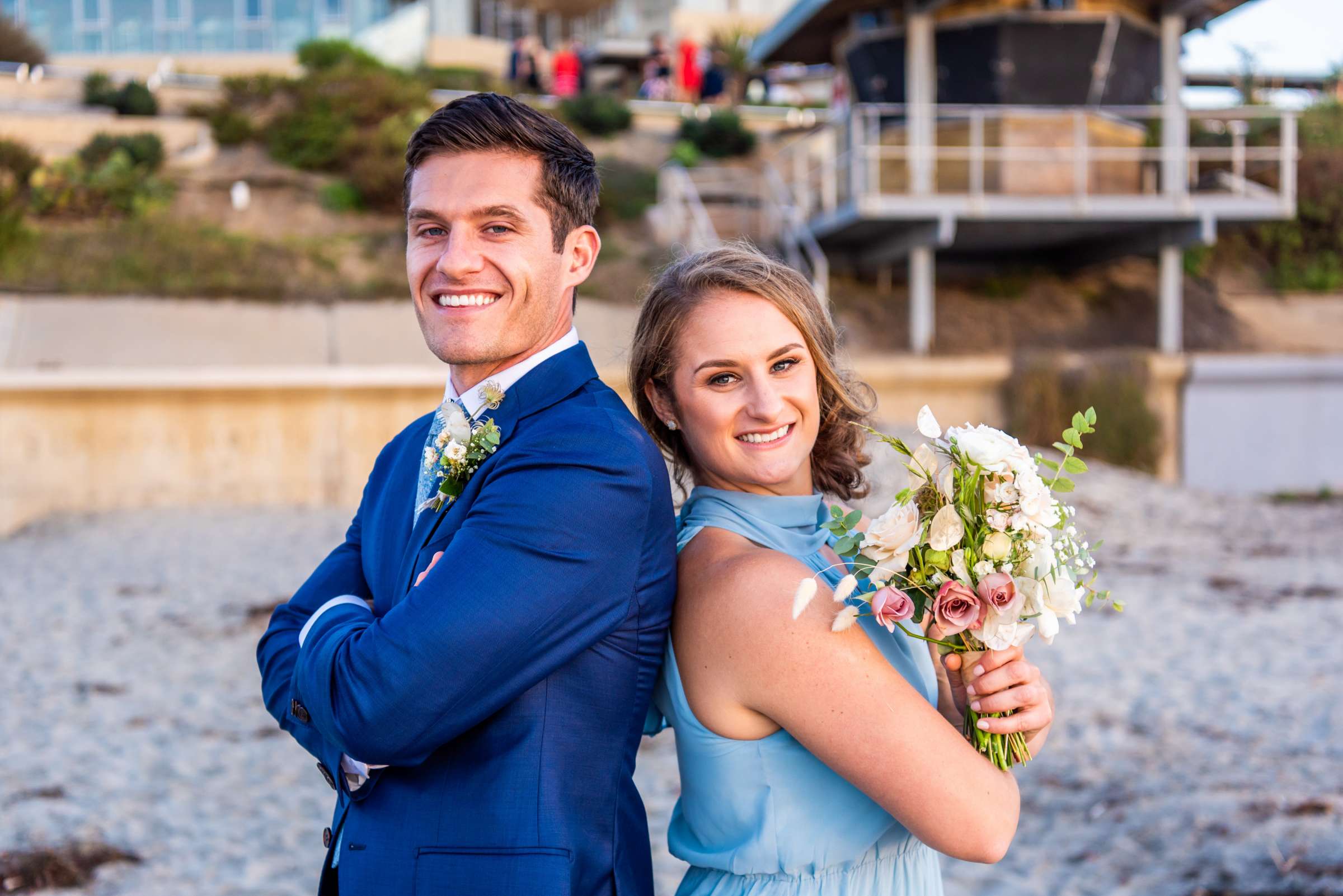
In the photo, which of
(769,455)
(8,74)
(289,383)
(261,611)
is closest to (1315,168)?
(289,383)

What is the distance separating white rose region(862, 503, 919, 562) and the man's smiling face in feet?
2.31

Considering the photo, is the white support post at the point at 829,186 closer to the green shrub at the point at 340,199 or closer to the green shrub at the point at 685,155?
the green shrub at the point at 685,155

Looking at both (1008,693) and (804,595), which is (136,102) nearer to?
(804,595)

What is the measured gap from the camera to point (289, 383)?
11836 millimetres

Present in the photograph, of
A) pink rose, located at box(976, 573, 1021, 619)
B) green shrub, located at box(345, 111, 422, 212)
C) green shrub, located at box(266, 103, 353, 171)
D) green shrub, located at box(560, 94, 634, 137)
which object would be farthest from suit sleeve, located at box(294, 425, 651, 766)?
green shrub, located at box(560, 94, 634, 137)

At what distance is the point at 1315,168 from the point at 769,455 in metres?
21.3

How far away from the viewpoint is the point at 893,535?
1856mm

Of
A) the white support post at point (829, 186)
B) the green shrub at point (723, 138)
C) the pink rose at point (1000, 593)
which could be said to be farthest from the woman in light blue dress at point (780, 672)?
the green shrub at point (723, 138)

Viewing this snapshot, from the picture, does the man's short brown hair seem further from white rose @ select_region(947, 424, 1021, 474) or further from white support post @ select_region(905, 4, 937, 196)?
white support post @ select_region(905, 4, 937, 196)

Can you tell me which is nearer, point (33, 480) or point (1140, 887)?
point (1140, 887)

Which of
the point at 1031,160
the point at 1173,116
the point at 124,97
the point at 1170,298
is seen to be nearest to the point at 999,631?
the point at 1031,160

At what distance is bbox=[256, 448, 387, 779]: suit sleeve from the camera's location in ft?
6.44

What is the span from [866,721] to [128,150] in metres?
18.3

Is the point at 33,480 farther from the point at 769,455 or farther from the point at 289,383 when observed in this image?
the point at 769,455
